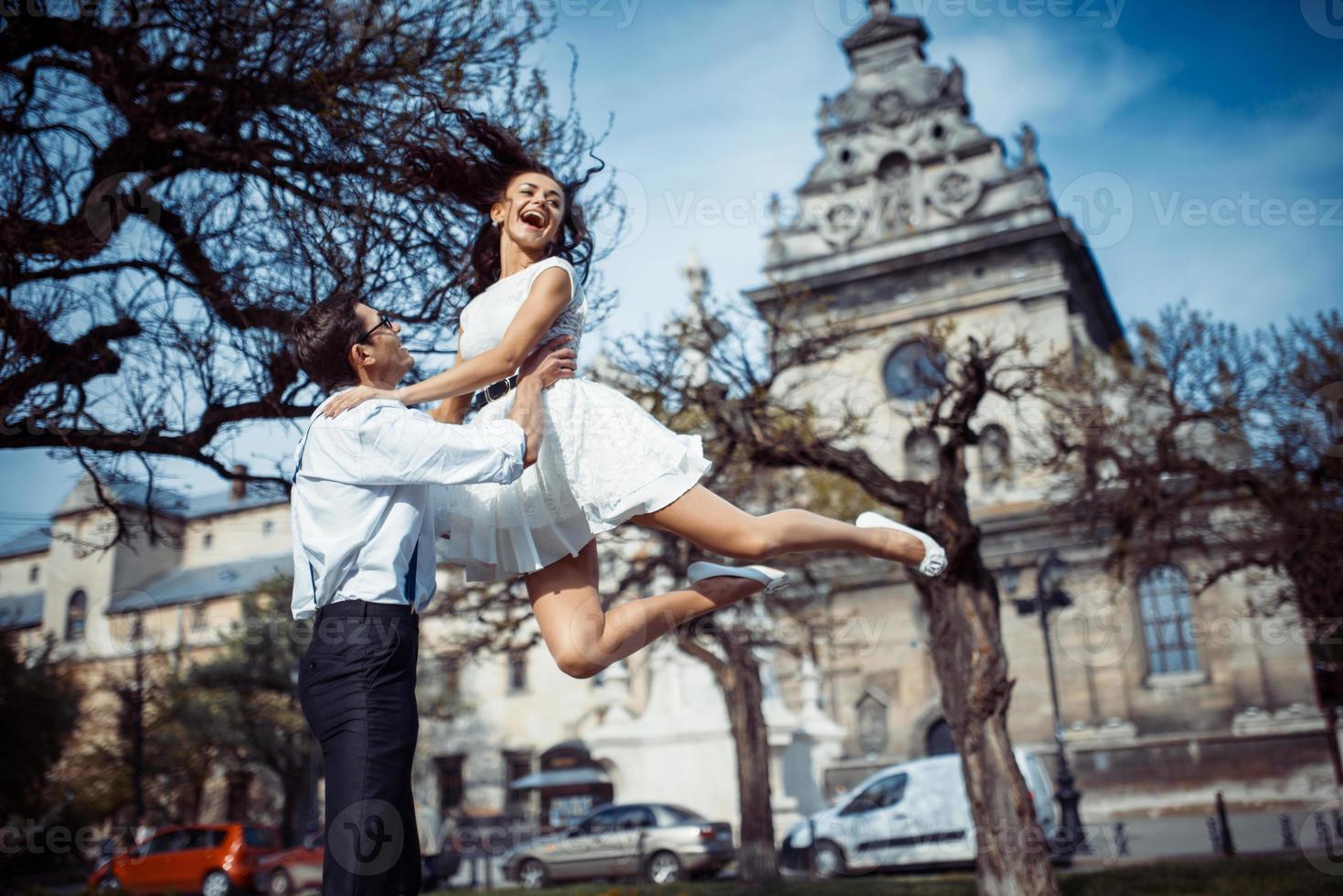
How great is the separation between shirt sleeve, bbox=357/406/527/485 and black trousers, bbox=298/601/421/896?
0.42 metres

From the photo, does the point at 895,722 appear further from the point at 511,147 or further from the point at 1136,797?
the point at 511,147

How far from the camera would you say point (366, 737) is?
347 cm

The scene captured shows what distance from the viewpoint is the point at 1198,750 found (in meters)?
32.0

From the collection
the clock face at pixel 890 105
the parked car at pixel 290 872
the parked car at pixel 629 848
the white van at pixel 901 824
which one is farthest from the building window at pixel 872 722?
the clock face at pixel 890 105

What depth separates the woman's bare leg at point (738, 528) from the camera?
412cm

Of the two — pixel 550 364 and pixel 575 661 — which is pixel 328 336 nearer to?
pixel 550 364

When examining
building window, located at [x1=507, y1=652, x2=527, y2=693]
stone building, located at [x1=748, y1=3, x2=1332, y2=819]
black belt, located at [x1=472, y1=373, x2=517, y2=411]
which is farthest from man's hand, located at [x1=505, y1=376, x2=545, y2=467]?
building window, located at [x1=507, y1=652, x2=527, y2=693]

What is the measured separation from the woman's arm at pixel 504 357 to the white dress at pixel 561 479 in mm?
114

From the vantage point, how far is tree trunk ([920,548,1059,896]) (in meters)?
9.30

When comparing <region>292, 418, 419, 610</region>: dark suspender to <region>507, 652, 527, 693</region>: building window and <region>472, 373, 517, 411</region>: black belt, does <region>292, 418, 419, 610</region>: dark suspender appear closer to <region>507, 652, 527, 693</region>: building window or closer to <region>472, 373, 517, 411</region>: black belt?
<region>472, 373, 517, 411</region>: black belt

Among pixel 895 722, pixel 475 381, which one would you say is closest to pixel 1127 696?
pixel 895 722

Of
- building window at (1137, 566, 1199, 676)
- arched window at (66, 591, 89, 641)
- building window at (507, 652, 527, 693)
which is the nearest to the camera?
building window at (1137, 566, 1199, 676)

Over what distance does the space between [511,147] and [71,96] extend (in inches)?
186

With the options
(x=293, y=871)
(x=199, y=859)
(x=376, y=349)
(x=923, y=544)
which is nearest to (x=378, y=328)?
(x=376, y=349)
